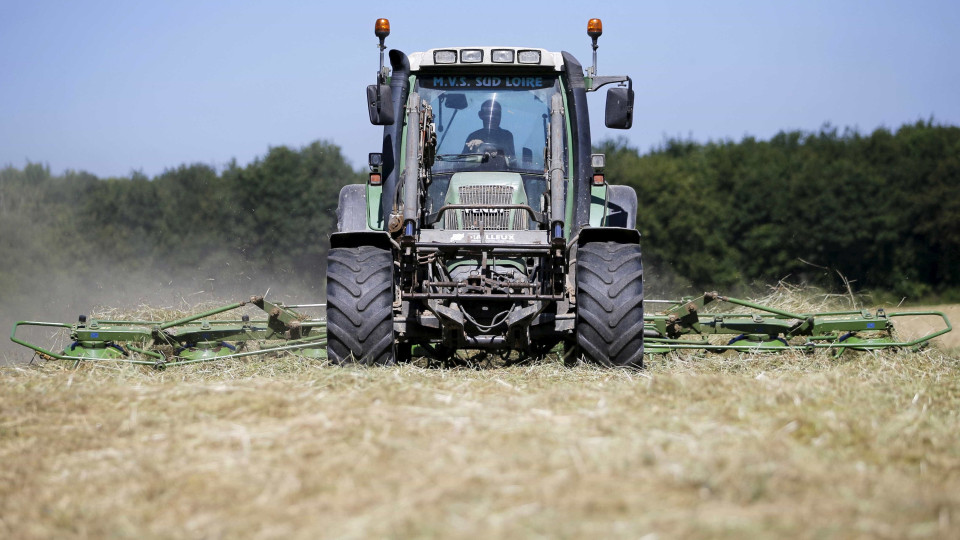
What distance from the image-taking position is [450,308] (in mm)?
6895

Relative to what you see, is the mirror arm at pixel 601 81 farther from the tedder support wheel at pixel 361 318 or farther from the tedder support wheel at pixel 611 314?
the tedder support wheel at pixel 361 318

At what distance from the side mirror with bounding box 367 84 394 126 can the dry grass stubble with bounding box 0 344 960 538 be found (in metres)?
2.28

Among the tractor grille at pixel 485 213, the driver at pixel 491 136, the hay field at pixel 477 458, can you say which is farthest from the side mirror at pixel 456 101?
the hay field at pixel 477 458

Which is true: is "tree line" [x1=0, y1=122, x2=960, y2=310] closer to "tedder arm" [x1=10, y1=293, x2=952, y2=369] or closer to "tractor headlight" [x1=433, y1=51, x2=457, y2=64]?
"tedder arm" [x1=10, y1=293, x2=952, y2=369]

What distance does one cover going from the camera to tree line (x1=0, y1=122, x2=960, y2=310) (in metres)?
22.2

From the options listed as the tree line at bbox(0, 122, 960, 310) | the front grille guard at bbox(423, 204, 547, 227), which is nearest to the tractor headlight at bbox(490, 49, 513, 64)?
the front grille guard at bbox(423, 204, 547, 227)

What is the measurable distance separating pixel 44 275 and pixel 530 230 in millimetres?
14895

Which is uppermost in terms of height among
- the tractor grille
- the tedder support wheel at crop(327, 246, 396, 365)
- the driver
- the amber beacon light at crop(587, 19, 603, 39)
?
the amber beacon light at crop(587, 19, 603, 39)

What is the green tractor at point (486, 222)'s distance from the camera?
22.4 ft

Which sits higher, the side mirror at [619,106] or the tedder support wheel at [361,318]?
the side mirror at [619,106]

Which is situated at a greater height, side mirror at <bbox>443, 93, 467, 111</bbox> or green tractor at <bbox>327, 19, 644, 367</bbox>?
side mirror at <bbox>443, 93, 467, 111</bbox>

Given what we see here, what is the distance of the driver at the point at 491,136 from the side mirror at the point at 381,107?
0.71 metres

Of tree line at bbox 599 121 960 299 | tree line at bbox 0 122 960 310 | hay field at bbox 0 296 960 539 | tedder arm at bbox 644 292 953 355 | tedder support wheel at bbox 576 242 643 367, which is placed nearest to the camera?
hay field at bbox 0 296 960 539

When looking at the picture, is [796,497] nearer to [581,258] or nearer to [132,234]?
[581,258]
